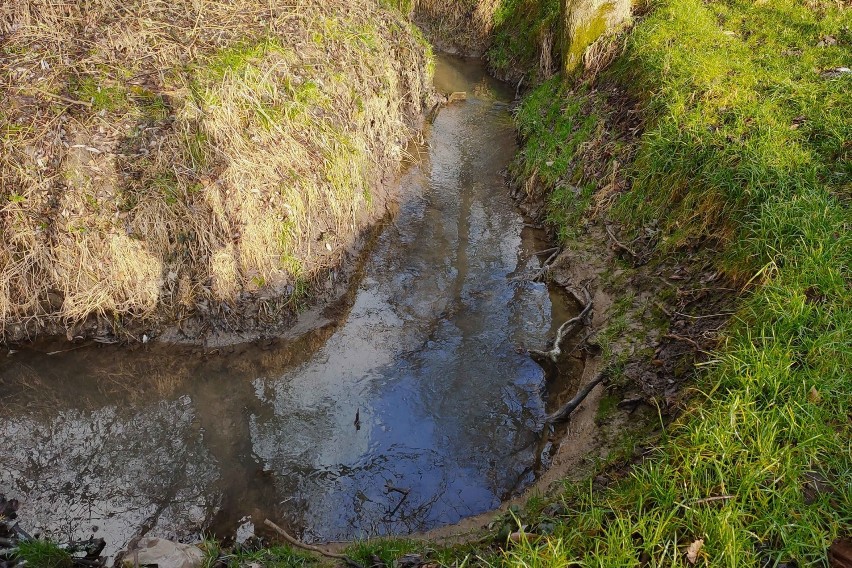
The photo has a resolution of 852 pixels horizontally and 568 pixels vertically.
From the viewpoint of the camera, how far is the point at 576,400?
468cm

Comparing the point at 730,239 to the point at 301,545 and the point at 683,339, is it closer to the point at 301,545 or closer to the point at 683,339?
the point at 683,339

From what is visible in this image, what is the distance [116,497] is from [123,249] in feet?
7.63

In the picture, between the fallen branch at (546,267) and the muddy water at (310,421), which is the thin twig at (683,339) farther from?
the fallen branch at (546,267)

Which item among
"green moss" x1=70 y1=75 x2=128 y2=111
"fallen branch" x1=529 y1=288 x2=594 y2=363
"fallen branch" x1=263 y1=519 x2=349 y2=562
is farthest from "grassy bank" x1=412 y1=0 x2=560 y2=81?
"fallen branch" x1=263 y1=519 x2=349 y2=562

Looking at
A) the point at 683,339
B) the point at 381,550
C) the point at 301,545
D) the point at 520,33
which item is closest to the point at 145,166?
the point at 301,545

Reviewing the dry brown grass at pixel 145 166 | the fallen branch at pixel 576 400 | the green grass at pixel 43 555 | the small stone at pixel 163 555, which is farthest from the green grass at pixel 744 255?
the dry brown grass at pixel 145 166

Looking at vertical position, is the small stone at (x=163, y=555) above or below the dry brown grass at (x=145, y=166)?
below

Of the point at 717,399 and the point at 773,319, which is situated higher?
the point at 773,319

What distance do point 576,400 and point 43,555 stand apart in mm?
4059

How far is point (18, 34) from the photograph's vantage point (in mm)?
5309

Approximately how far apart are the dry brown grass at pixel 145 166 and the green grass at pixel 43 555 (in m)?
2.55

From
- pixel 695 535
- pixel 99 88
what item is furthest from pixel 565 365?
pixel 99 88

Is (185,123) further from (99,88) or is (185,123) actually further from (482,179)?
(482,179)

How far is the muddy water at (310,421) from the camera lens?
165 inches
